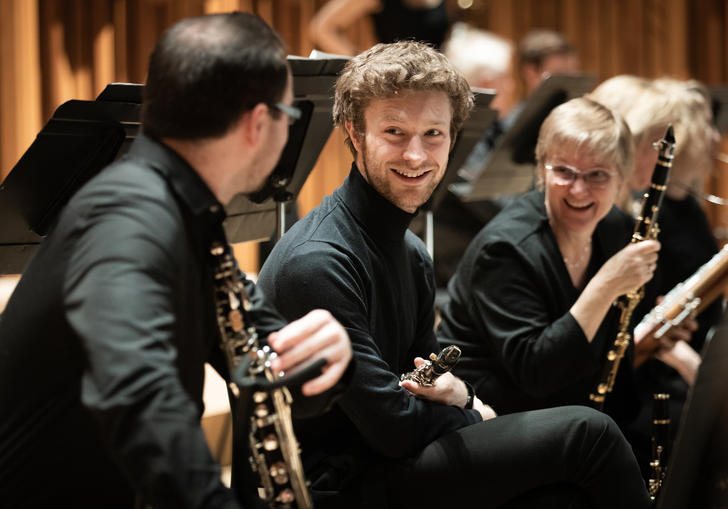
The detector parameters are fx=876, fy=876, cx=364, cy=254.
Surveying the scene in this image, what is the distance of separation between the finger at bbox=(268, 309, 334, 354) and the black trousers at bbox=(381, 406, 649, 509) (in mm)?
591

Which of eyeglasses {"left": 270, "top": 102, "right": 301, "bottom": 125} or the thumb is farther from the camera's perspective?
the thumb

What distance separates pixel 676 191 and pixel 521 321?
4.22ft

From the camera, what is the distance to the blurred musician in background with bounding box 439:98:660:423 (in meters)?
2.13

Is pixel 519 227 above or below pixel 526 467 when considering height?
above

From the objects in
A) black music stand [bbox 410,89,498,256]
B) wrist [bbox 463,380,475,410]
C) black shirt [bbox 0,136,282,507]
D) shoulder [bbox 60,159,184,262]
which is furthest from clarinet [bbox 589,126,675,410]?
shoulder [bbox 60,159,184,262]

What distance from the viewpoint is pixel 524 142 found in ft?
11.3

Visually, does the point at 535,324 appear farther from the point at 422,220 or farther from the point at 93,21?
the point at 93,21

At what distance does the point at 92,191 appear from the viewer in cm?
117

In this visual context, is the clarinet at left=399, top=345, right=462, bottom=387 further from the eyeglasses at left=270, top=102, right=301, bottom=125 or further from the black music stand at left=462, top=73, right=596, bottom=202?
the black music stand at left=462, top=73, right=596, bottom=202

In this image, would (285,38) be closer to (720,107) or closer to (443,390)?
(720,107)

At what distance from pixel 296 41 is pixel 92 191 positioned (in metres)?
4.26

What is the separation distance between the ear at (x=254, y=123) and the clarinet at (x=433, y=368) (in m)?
0.64

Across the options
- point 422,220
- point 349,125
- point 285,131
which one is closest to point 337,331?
point 285,131

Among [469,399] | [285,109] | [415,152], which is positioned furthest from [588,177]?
[285,109]
